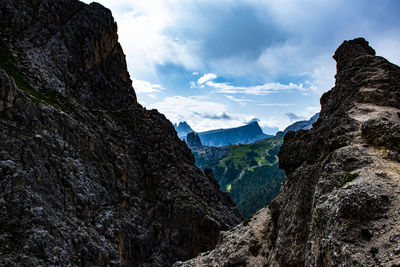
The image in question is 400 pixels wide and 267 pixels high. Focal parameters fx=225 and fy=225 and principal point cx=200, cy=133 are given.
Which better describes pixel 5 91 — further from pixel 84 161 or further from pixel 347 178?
pixel 347 178

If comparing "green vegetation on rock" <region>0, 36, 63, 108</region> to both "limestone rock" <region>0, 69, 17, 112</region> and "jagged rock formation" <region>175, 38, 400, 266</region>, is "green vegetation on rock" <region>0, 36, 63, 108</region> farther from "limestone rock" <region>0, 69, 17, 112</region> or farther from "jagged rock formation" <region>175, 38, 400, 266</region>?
"jagged rock formation" <region>175, 38, 400, 266</region>

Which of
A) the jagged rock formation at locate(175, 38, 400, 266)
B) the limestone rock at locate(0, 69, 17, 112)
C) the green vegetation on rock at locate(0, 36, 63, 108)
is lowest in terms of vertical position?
the jagged rock formation at locate(175, 38, 400, 266)

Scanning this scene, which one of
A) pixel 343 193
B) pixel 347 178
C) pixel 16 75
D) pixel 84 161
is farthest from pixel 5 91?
pixel 347 178

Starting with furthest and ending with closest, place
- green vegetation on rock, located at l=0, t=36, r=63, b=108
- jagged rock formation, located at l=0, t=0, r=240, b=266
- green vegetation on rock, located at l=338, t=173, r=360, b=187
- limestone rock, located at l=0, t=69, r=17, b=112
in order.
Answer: green vegetation on rock, located at l=0, t=36, r=63, b=108
limestone rock, located at l=0, t=69, r=17, b=112
jagged rock formation, located at l=0, t=0, r=240, b=266
green vegetation on rock, located at l=338, t=173, r=360, b=187

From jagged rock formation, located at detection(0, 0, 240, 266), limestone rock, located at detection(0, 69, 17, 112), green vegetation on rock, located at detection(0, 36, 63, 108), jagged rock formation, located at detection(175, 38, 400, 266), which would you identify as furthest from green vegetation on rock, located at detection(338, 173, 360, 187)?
green vegetation on rock, located at detection(0, 36, 63, 108)

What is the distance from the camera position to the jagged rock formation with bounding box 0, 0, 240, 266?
42.7 metres

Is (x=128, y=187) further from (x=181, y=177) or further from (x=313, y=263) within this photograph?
(x=313, y=263)

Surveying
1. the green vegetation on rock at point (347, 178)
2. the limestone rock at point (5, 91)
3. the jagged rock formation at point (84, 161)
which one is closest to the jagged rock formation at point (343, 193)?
the green vegetation on rock at point (347, 178)

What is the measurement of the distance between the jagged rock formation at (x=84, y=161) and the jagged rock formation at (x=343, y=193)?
27.5m

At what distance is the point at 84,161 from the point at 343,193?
203 ft

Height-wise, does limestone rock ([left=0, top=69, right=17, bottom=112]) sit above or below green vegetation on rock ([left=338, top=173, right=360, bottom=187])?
above

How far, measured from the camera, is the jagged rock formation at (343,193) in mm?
18125

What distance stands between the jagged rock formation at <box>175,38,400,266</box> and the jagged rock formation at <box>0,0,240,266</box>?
27509mm

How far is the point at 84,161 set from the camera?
62625 mm
